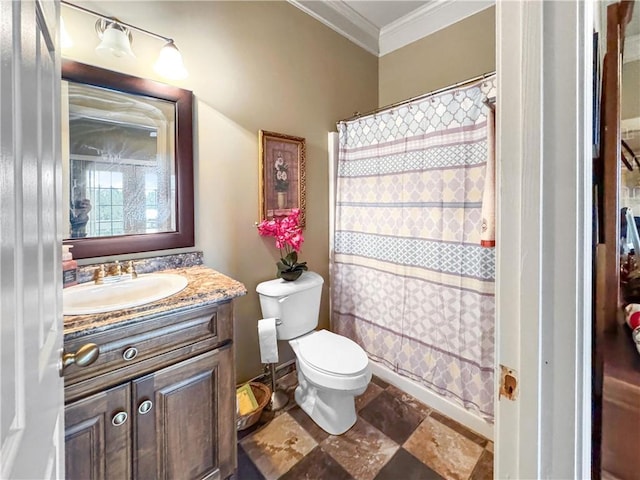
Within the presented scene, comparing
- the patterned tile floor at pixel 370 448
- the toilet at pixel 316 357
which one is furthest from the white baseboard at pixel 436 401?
the toilet at pixel 316 357

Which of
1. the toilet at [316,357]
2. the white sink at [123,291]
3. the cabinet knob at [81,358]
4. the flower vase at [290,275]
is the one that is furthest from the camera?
the flower vase at [290,275]

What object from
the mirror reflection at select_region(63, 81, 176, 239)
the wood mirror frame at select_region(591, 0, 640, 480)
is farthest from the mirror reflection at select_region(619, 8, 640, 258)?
the mirror reflection at select_region(63, 81, 176, 239)

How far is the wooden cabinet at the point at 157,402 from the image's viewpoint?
2.80 ft

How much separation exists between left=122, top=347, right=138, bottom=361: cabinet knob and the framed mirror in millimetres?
601

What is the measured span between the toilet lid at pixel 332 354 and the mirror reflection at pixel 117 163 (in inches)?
39.6

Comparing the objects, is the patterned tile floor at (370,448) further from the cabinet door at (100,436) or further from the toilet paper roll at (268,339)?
the cabinet door at (100,436)

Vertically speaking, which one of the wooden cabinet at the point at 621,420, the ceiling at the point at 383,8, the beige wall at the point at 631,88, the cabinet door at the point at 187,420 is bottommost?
the cabinet door at the point at 187,420

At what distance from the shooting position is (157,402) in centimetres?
99

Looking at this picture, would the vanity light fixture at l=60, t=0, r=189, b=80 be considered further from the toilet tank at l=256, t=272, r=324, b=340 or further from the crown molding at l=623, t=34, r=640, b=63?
the crown molding at l=623, t=34, r=640, b=63

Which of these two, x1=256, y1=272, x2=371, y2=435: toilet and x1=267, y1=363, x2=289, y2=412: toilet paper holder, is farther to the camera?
x1=267, y1=363, x2=289, y2=412: toilet paper holder

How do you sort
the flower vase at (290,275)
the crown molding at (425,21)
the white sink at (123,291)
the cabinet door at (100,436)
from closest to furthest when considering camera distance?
the cabinet door at (100,436), the white sink at (123,291), the flower vase at (290,275), the crown molding at (425,21)

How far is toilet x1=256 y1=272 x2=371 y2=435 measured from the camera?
145cm

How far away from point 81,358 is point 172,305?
40 centimetres

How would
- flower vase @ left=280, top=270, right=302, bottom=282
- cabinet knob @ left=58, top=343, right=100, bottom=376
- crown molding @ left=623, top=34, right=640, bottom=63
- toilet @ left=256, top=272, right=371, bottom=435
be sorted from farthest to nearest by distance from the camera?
flower vase @ left=280, top=270, right=302, bottom=282
toilet @ left=256, top=272, right=371, bottom=435
crown molding @ left=623, top=34, right=640, bottom=63
cabinet knob @ left=58, top=343, right=100, bottom=376
